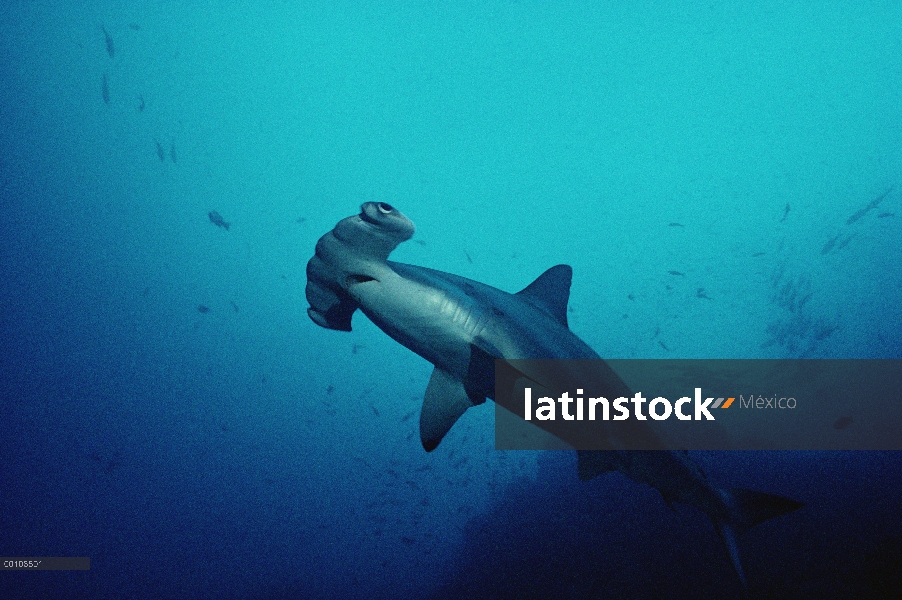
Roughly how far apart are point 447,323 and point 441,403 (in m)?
0.89

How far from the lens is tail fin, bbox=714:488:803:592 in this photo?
3391 millimetres

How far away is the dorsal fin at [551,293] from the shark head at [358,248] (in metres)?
1.44

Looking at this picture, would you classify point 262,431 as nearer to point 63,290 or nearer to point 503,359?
point 63,290

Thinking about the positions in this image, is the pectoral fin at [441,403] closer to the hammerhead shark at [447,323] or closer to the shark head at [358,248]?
the hammerhead shark at [447,323]

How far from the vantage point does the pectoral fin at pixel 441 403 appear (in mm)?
2848

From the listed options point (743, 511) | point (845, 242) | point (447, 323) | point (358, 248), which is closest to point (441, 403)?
point (447, 323)

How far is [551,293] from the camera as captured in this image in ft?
11.5

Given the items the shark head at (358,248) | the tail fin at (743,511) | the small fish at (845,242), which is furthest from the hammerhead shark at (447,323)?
the small fish at (845,242)

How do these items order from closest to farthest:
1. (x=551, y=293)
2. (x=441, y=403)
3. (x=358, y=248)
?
(x=358, y=248)
(x=441, y=403)
(x=551, y=293)

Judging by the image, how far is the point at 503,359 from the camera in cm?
232

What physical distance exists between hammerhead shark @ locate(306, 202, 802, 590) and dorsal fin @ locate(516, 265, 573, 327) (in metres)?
0.04

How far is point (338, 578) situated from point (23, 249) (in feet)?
64.7

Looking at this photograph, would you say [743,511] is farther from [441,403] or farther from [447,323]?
[447,323]

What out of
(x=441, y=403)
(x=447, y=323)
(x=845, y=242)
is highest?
(x=845, y=242)
